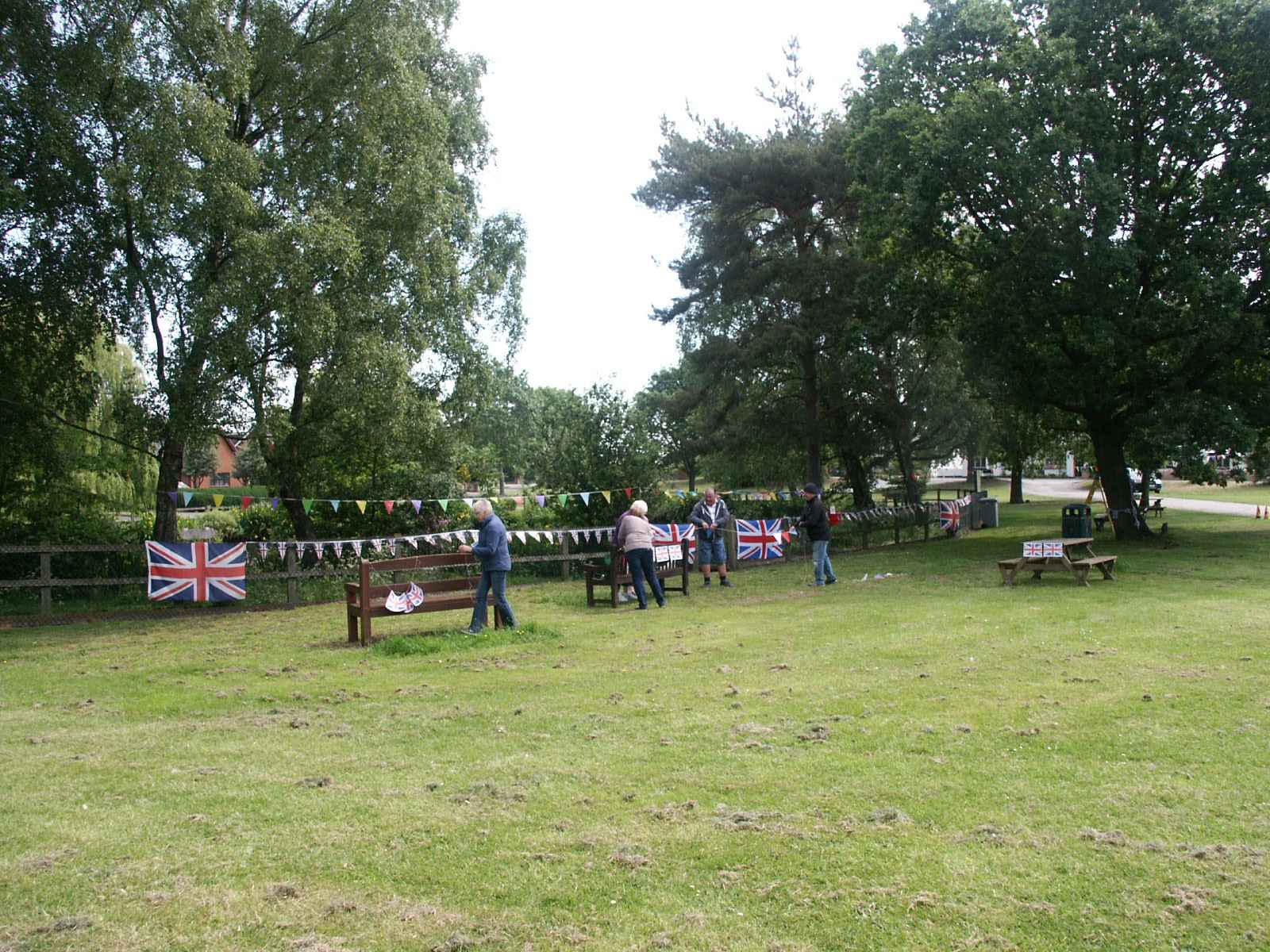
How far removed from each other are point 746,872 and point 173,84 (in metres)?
15.6

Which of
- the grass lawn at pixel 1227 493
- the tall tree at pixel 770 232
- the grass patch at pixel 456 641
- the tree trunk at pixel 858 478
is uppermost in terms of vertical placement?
the tall tree at pixel 770 232

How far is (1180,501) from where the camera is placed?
44875 millimetres

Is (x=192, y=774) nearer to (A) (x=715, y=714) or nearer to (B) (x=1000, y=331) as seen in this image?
(A) (x=715, y=714)

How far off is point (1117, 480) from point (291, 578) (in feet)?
65.6

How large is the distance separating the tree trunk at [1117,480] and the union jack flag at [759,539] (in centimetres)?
921

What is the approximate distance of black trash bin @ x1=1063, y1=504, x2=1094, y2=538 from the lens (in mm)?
23562

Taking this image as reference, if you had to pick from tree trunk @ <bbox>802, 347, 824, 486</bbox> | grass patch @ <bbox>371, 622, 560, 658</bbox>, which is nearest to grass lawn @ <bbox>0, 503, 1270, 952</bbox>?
grass patch @ <bbox>371, 622, 560, 658</bbox>

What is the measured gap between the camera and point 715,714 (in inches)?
294

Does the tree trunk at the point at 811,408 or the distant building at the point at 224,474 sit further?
the distant building at the point at 224,474

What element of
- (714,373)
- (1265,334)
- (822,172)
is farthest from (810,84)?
(1265,334)

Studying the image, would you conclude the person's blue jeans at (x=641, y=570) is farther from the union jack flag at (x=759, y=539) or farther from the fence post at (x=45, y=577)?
the fence post at (x=45, y=577)

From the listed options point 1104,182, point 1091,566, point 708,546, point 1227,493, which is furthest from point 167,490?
point 1227,493

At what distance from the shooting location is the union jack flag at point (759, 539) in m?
21.9

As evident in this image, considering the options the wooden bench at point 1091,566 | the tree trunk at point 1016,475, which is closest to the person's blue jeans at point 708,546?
the wooden bench at point 1091,566
